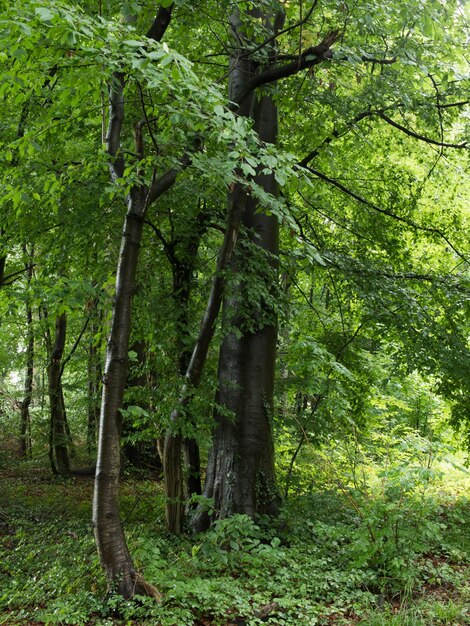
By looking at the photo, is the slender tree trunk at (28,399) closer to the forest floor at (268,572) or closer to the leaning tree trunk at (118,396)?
the forest floor at (268,572)

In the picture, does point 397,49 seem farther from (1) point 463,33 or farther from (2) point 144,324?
(2) point 144,324

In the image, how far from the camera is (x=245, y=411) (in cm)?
647

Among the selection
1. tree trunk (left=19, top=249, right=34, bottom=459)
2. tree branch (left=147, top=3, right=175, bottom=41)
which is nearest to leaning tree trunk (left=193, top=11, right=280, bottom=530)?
tree branch (left=147, top=3, right=175, bottom=41)

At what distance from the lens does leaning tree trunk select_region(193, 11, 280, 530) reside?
244 inches

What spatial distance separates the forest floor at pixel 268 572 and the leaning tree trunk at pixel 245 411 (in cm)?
38

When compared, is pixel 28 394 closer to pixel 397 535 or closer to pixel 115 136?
pixel 115 136

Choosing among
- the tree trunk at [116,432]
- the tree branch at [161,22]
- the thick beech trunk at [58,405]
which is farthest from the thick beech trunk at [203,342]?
the thick beech trunk at [58,405]

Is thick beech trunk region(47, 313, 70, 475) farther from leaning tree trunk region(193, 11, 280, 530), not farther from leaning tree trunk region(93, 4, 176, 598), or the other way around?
leaning tree trunk region(93, 4, 176, 598)

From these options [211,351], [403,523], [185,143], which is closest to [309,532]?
[403,523]

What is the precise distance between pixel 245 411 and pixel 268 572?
1.91 metres

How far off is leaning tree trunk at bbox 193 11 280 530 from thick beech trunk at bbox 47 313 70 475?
166 inches

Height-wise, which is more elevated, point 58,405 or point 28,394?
point 28,394

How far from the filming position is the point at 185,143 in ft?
15.4

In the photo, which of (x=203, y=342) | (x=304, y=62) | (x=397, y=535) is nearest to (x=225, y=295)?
(x=203, y=342)
